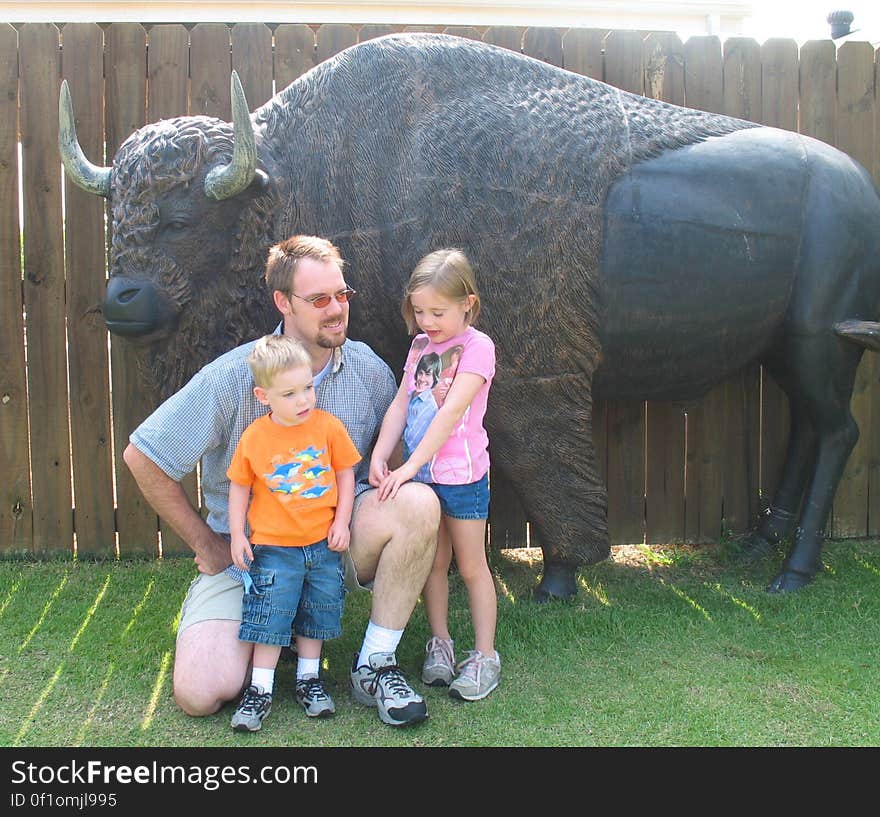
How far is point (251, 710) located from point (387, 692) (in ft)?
1.30

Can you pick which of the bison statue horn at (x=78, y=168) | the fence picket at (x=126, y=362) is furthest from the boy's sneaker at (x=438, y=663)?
the bison statue horn at (x=78, y=168)

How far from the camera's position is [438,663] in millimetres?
2939

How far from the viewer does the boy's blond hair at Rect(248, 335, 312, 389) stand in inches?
100

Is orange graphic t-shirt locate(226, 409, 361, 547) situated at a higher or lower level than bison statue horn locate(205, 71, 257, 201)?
lower

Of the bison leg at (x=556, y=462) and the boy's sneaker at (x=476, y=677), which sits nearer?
the boy's sneaker at (x=476, y=677)

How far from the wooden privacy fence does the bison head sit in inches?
35.9

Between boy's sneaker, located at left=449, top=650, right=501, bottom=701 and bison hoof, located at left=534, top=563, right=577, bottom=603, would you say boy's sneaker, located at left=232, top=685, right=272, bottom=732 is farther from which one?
bison hoof, located at left=534, top=563, right=577, bottom=603

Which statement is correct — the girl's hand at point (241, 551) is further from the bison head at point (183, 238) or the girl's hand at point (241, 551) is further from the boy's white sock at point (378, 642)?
the bison head at point (183, 238)

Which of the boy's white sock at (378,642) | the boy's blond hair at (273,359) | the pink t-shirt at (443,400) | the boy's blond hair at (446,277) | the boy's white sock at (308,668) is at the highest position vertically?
the boy's blond hair at (446,277)

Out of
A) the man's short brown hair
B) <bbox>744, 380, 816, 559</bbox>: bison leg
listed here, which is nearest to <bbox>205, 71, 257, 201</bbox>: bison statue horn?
the man's short brown hair

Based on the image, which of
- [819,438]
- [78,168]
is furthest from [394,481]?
[819,438]

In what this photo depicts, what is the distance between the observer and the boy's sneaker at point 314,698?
268 centimetres

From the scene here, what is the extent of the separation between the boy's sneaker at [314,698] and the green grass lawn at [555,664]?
0.04 metres
